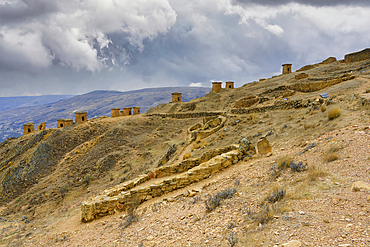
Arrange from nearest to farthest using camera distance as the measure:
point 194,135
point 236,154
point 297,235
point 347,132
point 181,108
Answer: point 297,235
point 347,132
point 236,154
point 194,135
point 181,108

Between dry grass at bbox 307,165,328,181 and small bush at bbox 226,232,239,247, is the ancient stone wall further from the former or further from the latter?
small bush at bbox 226,232,239,247

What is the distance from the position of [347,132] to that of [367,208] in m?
5.12

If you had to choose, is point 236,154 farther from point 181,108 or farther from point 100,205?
point 181,108

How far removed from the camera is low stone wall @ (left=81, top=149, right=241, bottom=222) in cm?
804

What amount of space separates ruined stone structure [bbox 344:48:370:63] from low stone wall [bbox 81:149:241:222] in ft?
133

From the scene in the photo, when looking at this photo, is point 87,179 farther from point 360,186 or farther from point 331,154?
point 360,186

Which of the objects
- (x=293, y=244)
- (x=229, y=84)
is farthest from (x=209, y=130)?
(x=229, y=84)

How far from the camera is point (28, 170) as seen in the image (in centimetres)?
2180

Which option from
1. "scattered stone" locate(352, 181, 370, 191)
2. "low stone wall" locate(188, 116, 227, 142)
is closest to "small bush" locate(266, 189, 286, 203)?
"scattered stone" locate(352, 181, 370, 191)

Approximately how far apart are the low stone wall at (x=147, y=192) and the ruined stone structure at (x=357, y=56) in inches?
1592

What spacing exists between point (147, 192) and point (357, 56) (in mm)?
45263

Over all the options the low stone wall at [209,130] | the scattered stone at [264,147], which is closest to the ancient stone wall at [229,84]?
the low stone wall at [209,130]

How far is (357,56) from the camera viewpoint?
1399 inches

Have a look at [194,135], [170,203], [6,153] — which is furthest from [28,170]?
[170,203]
